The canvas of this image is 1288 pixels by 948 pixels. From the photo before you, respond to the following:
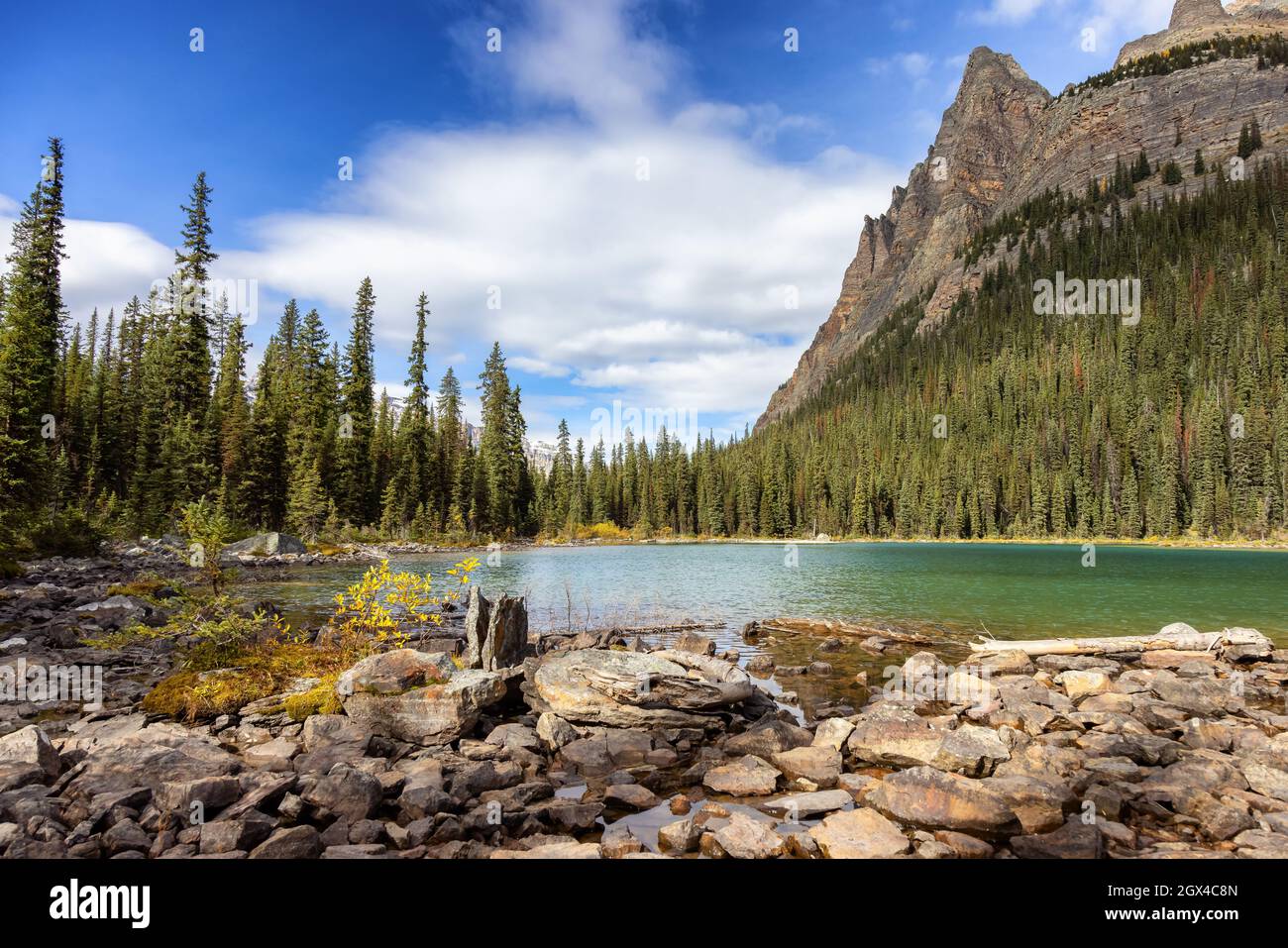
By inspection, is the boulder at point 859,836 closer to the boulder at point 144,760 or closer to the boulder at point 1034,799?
the boulder at point 1034,799

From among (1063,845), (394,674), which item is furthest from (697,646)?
(1063,845)

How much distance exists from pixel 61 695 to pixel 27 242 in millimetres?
48131

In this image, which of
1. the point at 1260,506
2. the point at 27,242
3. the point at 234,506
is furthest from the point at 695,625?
the point at 1260,506

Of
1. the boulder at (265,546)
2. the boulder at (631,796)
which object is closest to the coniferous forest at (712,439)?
the boulder at (265,546)

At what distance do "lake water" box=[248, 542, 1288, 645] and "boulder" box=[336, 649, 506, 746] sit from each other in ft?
37.2

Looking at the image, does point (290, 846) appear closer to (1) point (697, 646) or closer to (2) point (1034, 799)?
(2) point (1034, 799)

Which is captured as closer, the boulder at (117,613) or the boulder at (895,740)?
the boulder at (895,740)

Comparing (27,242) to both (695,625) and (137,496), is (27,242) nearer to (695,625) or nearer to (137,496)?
(137,496)

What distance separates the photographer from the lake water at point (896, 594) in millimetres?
25891

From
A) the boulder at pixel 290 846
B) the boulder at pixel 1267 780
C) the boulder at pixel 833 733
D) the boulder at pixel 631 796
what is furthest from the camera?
the boulder at pixel 833 733

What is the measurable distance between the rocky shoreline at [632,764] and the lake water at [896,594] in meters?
9.76

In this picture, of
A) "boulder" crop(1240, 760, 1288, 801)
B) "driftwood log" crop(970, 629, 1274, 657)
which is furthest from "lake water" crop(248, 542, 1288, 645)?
"boulder" crop(1240, 760, 1288, 801)

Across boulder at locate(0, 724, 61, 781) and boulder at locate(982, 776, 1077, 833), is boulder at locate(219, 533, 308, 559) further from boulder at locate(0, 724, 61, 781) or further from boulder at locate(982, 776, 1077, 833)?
boulder at locate(982, 776, 1077, 833)
